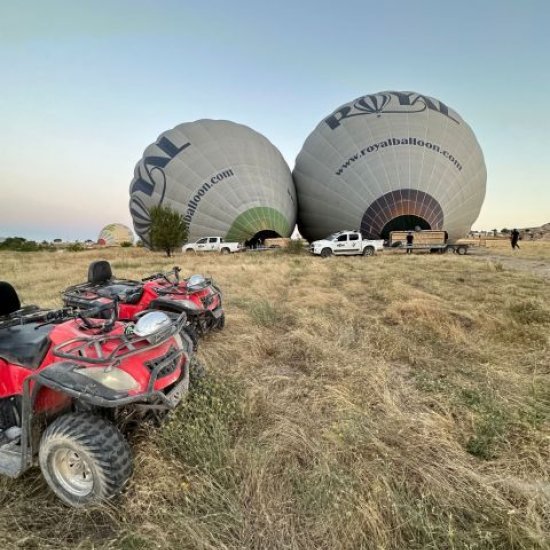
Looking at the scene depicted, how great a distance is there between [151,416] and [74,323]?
95 cm

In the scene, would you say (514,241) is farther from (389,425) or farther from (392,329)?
(389,425)

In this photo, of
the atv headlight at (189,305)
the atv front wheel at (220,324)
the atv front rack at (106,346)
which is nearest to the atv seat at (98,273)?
the atv headlight at (189,305)

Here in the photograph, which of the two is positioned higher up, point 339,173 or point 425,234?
point 339,173

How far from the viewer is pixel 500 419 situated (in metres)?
3.02

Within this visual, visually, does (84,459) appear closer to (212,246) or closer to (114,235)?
(212,246)

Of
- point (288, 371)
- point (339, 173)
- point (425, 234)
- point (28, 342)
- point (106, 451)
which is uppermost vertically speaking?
point (339, 173)

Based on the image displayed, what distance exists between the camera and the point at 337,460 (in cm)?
257

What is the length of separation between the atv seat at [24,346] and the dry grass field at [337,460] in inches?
34.5

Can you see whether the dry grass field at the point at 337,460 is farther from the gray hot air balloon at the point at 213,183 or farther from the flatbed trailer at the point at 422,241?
the gray hot air balloon at the point at 213,183

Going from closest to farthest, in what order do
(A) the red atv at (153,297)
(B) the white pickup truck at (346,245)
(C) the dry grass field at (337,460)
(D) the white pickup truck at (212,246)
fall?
(C) the dry grass field at (337,460)
(A) the red atv at (153,297)
(B) the white pickup truck at (346,245)
(D) the white pickup truck at (212,246)

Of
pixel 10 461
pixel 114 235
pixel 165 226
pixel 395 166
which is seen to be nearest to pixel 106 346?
pixel 10 461

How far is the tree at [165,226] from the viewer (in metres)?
26.3

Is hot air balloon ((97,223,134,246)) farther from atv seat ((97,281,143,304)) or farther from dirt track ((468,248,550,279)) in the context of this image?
atv seat ((97,281,143,304))

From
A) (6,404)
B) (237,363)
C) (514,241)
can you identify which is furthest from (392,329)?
(514,241)
